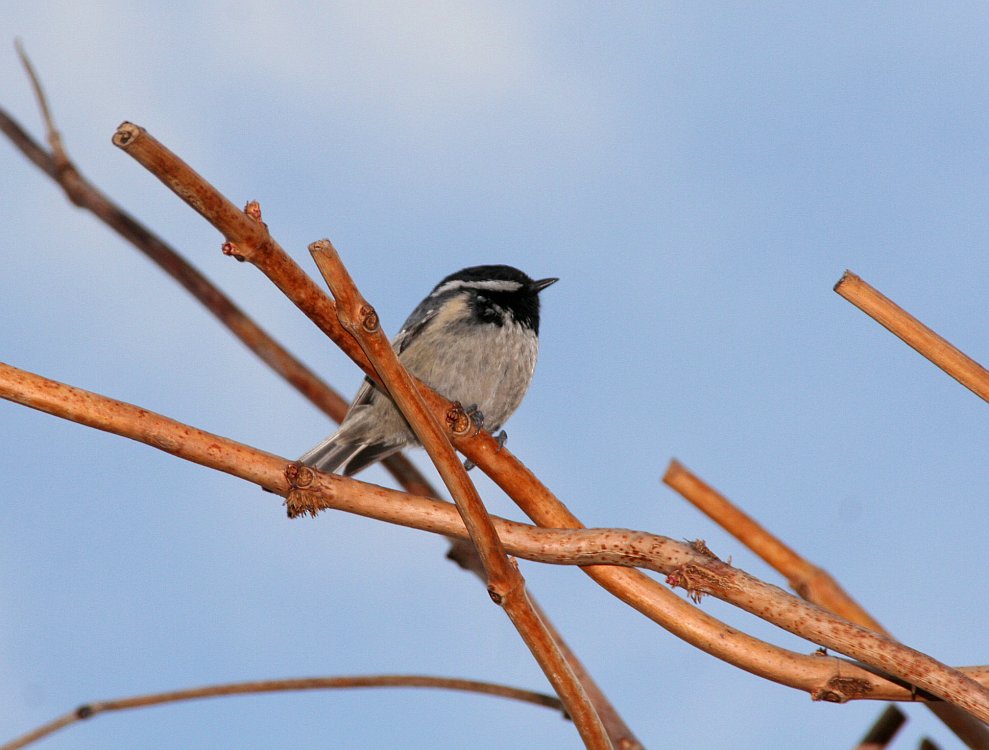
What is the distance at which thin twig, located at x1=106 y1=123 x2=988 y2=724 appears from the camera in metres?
2.42

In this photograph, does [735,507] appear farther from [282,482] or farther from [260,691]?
[260,691]

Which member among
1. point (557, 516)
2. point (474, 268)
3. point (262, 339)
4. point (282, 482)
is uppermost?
point (474, 268)

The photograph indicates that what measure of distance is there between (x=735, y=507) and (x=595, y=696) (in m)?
0.80

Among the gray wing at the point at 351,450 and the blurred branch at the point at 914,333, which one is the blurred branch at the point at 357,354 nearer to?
the blurred branch at the point at 914,333

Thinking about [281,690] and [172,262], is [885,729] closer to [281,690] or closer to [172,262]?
[281,690]

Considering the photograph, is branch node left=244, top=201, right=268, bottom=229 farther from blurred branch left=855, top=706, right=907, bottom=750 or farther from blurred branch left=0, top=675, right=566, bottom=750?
blurred branch left=855, top=706, right=907, bottom=750

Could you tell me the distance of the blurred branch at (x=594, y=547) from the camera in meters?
2.47

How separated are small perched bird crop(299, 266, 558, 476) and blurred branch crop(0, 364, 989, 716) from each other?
2.55 meters

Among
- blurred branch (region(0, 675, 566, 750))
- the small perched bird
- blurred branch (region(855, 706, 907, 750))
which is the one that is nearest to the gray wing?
the small perched bird

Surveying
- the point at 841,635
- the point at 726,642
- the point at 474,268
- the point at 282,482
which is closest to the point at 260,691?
the point at 282,482

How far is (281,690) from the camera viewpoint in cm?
349

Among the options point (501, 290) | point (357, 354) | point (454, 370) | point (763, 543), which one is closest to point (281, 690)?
point (357, 354)

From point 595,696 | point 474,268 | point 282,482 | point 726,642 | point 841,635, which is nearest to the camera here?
point 841,635

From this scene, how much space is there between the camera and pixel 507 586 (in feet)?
8.30
